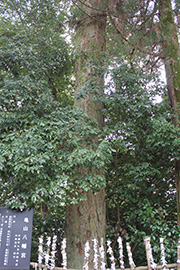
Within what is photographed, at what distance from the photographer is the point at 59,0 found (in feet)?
19.1

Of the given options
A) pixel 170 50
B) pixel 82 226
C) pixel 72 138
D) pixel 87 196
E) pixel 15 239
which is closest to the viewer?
pixel 15 239

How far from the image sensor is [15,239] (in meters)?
→ 3.14

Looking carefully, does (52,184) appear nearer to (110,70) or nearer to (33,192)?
(33,192)

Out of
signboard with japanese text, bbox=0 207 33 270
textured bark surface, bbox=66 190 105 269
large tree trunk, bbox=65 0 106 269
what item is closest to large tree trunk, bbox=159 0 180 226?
large tree trunk, bbox=65 0 106 269

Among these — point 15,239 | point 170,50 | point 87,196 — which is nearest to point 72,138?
point 87,196

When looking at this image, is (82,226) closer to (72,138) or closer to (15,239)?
(15,239)

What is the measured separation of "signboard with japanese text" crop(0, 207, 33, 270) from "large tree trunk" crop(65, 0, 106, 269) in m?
1.33

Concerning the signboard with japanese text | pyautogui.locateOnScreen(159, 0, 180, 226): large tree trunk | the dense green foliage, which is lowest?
the signboard with japanese text

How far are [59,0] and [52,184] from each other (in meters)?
4.48

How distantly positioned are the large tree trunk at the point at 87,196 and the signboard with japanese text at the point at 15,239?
1334 mm

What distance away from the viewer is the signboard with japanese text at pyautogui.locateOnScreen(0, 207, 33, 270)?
3043 millimetres

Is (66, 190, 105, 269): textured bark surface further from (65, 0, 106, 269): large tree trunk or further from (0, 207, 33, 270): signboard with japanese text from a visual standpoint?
(0, 207, 33, 270): signboard with japanese text

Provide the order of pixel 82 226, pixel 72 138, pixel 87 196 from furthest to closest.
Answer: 1. pixel 87 196
2. pixel 82 226
3. pixel 72 138

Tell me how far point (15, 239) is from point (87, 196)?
5.59ft
